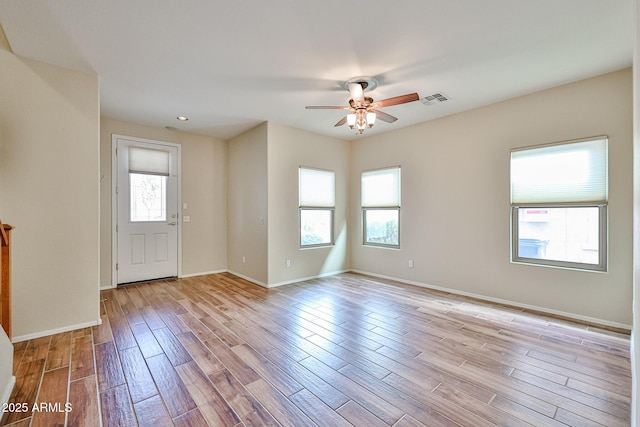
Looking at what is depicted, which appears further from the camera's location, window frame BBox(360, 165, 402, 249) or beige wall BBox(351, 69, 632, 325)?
window frame BBox(360, 165, 402, 249)

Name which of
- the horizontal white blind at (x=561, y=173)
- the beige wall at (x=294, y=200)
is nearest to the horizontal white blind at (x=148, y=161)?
the beige wall at (x=294, y=200)

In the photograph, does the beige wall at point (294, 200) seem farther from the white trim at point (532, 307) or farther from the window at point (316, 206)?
the white trim at point (532, 307)

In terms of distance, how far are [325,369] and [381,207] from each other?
11.6 feet

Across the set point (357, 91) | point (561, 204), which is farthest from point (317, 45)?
point (561, 204)

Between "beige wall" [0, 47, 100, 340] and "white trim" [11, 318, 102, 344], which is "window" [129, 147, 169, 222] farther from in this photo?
"white trim" [11, 318, 102, 344]

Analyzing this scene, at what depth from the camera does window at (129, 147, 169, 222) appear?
478cm

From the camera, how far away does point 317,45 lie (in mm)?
2506

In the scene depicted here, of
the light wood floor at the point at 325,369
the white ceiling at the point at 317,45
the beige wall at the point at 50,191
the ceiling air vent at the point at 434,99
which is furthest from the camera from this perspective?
the ceiling air vent at the point at 434,99

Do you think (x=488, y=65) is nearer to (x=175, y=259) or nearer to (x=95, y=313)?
(x=95, y=313)

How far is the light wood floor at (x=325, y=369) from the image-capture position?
68.2 inches

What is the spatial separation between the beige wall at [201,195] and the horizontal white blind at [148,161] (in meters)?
0.25

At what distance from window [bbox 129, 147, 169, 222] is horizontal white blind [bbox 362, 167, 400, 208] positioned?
3.74m

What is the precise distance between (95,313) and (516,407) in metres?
3.91

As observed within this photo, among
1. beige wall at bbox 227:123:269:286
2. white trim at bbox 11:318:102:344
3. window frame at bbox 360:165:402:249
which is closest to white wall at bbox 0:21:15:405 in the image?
white trim at bbox 11:318:102:344
